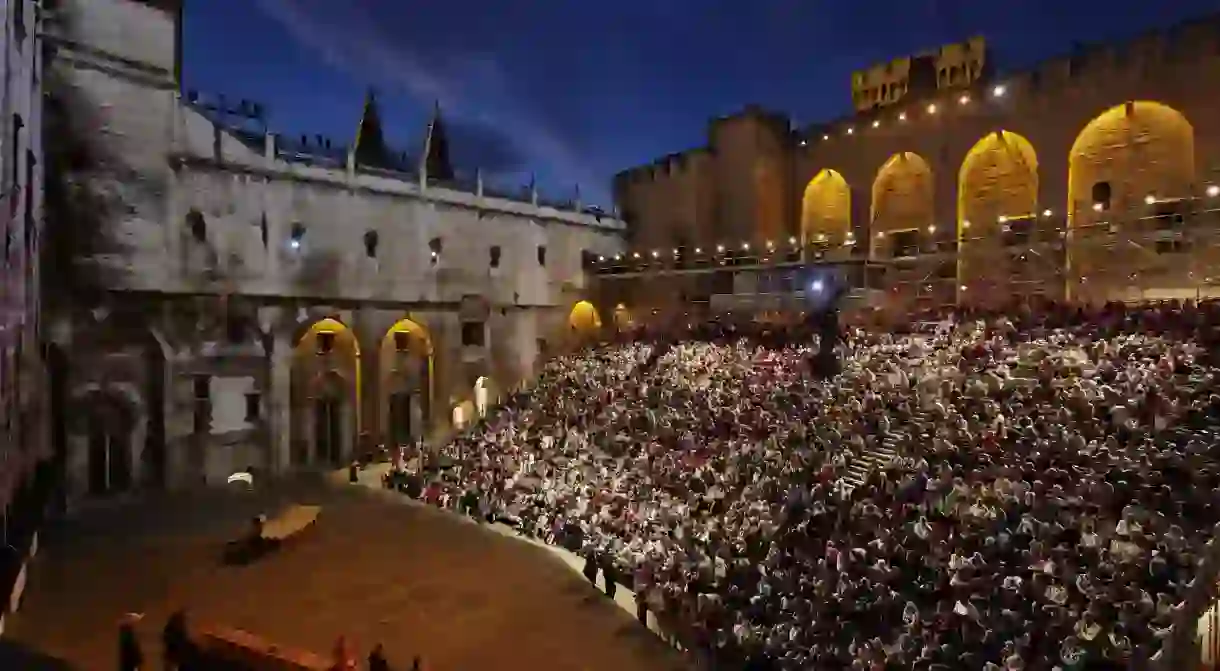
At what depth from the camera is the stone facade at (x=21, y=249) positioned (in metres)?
15.3

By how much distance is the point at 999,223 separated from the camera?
2831 centimetres

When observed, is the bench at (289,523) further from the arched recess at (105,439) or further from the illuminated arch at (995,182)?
→ the illuminated arch at (995,182)

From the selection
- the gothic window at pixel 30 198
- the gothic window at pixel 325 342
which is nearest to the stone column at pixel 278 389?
the gothic window at pixel 325 342

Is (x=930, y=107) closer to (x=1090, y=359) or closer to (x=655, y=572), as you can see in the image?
(x=1090, y=359)

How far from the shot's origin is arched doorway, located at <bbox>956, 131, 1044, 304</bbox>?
88.3 feet

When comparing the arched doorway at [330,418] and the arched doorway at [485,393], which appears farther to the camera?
the arched doorway at [485,393]

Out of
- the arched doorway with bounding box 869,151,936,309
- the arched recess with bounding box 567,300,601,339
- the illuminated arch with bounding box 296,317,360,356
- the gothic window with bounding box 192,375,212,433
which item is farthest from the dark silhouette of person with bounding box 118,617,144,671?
the arched recess with bounding box 567,300,601,339

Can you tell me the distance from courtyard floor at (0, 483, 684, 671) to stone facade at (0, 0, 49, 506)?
2.78 meters

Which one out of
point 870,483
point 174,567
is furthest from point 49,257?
point 870,483

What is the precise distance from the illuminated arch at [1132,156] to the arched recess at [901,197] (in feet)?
18.4

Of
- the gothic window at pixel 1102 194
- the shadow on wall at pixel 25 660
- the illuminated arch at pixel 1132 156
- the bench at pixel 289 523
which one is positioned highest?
the illuminated arch at pixel 1132 156

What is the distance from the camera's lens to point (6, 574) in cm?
1438

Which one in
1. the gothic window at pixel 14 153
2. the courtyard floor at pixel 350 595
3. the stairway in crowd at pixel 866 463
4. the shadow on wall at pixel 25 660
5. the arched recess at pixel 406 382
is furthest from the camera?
the arched recess at pixel 406 382

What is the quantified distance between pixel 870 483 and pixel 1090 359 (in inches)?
249
